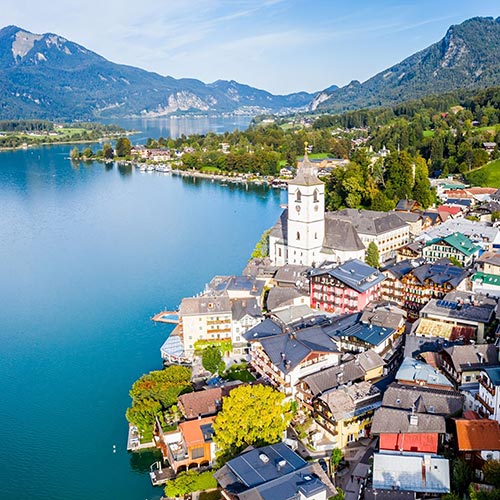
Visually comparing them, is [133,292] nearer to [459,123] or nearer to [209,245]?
[209,245]

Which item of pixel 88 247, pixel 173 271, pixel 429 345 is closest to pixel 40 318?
pixel 173 271

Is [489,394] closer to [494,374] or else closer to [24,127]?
[494,374]

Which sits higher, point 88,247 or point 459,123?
point 459,123

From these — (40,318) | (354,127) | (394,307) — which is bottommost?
(40,318)

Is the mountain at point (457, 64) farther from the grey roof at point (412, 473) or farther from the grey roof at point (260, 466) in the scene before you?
the grey roof at point (260, 466)

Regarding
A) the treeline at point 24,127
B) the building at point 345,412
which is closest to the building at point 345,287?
the building at point 345,412

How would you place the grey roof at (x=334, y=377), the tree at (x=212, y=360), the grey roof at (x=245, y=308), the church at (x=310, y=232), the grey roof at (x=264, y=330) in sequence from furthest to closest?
the church at (x=310, y=232) < the grey roof at (x=245, y=308) < the grey roof at (x=264, y=330) < the tree at (x=212, y=360) < the grey roof at (x=334, y=377)
